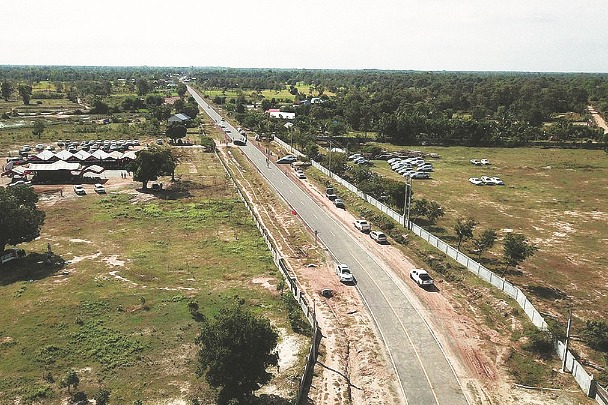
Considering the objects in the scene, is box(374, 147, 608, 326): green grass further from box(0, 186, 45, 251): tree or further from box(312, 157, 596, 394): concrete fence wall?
box(0, 186, 45, 251): tree

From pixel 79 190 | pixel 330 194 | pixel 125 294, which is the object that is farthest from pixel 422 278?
pixel 79 190

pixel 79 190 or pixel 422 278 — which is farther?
pixel 79 190

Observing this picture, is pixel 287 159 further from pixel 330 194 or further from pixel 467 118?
pixel 467 118

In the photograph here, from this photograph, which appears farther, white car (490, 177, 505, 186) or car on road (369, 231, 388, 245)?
white car (490, 177, 505, 186)

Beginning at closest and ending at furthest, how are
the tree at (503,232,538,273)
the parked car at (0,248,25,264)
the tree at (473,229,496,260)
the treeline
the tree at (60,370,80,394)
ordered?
the tree at (60,370,80,394) < the tree at (503,232,538,273) < the parked car at (0,248,25,264) < the tree at (473,229,496,260) < the treeline

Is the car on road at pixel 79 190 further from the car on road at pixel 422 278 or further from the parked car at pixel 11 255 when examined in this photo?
the car on road at pixel 422 278

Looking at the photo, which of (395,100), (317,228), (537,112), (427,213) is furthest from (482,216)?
(395,100)

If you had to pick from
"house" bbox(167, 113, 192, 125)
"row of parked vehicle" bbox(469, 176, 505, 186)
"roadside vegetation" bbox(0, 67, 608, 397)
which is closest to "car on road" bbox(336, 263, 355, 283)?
"roadside vegetation" bbox(0, 67, 608, 397)
